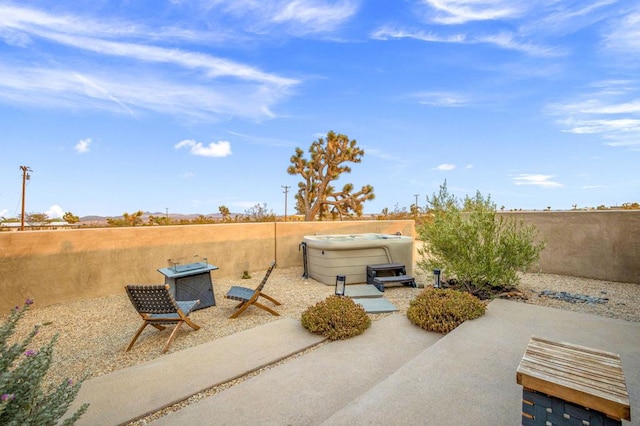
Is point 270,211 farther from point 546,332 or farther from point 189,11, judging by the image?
point 546,332

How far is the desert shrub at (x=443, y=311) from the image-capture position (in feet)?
13.4

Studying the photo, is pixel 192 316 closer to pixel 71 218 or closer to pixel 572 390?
pixel 572 390

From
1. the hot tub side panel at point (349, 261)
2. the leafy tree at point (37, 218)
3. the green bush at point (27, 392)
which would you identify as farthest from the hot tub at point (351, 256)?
the leafy tree at point (37, 218)

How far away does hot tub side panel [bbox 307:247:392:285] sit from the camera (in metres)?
7.17

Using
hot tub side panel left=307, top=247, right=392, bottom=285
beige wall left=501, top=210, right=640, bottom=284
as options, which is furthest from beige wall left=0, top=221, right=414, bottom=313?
beige wall left=501, top=210, right=640, bottom=284

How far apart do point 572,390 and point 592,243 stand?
7.95 m

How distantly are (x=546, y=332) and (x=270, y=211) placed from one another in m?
13.1

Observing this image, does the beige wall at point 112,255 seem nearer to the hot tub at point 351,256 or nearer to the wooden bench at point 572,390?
the hot tub at point 351,256

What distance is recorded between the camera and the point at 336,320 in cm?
402

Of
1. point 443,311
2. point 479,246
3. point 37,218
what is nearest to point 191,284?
point 443,311

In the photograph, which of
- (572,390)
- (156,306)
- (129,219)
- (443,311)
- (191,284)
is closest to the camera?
(572,390)

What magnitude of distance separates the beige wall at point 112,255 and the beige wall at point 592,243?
685cm

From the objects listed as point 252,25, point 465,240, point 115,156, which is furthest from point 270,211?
point 465,240

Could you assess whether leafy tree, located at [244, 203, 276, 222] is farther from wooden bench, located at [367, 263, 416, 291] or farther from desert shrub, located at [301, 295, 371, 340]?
desert shrub, located at [301, 295, 371, 340]
